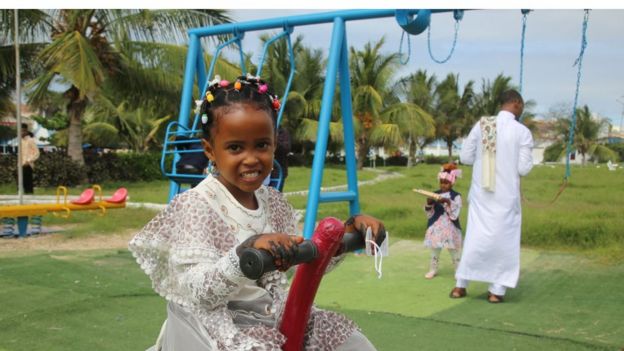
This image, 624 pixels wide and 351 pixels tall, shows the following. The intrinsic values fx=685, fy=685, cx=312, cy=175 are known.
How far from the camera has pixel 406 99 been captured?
30.9 metres

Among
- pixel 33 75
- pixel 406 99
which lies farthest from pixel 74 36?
pixel 406 99

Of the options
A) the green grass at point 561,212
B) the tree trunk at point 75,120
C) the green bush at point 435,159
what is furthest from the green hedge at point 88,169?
the green bush at point 435,159

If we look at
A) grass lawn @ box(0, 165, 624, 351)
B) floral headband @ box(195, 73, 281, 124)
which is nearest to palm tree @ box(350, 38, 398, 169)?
grass lawn @ box(0, 165, 624, 351)

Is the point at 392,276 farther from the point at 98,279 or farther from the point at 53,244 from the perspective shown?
the point at 53,244

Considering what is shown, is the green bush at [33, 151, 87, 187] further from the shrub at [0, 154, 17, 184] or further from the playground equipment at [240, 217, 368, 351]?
the playground equipment at [240, 217, 368, 351]

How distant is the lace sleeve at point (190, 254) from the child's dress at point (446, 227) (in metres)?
4.60

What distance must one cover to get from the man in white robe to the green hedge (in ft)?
50.9

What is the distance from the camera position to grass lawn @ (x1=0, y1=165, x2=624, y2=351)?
4363mm

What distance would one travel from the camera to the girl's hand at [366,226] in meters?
2.04

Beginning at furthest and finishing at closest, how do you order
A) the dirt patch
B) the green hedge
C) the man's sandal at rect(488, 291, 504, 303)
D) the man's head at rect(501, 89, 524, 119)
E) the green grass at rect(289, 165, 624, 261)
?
the green hedge → the green grass at rect(289, 165, 624, 261) → the dirt patch → the man's head at rect(501, 89, 524, 119) → the man's sandal at rect(488, 291, 504, 303)

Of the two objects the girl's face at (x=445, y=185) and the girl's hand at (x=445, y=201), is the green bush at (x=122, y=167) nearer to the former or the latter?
the girl's face at (x=445, y=185)

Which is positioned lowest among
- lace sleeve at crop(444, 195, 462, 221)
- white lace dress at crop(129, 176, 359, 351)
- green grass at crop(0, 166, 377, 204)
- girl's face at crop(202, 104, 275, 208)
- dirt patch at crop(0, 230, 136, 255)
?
green grass at crop(0, 166, 377, 204)

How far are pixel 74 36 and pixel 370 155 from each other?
21181 mm

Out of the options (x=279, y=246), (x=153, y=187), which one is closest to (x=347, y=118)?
(x=279, y=246)
